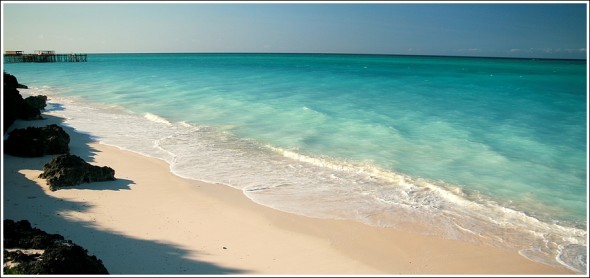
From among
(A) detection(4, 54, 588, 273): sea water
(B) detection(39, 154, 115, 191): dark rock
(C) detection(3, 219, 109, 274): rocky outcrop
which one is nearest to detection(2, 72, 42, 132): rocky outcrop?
(A) detection(4, 54, 588, 273): sea water

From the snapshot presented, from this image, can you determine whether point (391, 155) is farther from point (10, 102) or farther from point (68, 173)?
point (10, 102)

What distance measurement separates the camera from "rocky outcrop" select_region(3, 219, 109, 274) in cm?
527

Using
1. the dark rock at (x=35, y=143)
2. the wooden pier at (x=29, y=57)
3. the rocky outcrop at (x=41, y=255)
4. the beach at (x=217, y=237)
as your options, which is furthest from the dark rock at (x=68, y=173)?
the wooden pier at (x=29, y=57)

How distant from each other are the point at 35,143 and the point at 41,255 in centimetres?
797

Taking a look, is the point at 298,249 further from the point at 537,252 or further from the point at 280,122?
the point at 280,122

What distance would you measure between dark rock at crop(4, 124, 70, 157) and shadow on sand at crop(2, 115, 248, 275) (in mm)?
1463

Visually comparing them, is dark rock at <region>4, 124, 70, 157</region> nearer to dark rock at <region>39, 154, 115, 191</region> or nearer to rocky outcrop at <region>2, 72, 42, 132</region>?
rocky outcrop at <region>2, 72, 42, 132</region>

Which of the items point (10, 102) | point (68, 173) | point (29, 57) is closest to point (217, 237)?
point (68, 173)

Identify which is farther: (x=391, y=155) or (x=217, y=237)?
(x=391, y=155)

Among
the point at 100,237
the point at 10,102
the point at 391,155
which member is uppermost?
the point at 10,102

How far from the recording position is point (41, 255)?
5.76 metres

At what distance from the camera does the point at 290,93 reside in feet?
111

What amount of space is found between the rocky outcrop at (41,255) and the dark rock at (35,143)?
21.5 feet

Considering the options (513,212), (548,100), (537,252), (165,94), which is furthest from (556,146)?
(165,94)
